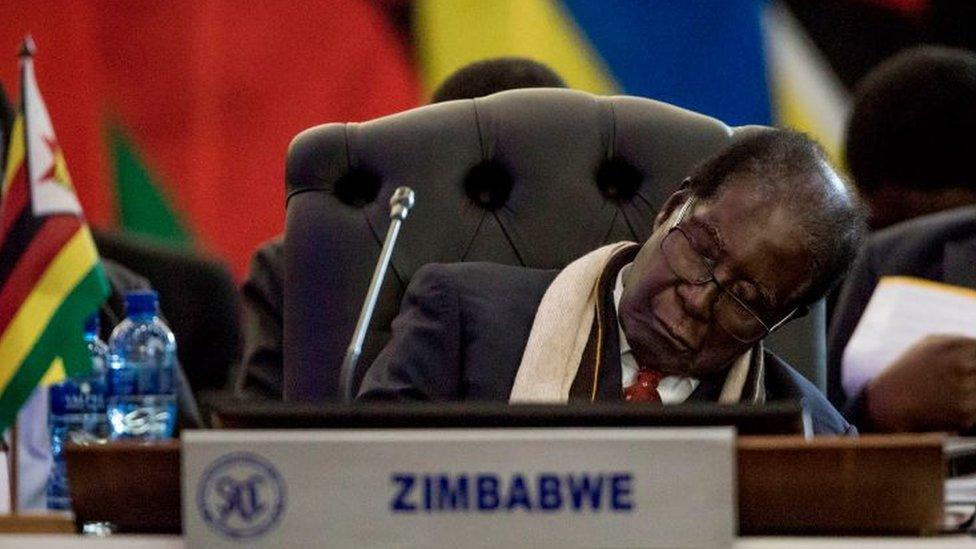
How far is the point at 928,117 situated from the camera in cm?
292

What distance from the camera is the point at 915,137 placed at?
294 centimetres

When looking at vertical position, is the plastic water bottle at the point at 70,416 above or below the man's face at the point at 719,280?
below

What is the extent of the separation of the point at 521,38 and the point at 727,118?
50 cm

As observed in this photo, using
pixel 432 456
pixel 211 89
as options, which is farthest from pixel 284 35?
pixel 432 456

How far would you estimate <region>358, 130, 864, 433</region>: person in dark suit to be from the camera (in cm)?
170

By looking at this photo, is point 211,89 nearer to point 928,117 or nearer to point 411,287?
point 928,117

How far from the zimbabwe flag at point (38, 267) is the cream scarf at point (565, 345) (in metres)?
0.66

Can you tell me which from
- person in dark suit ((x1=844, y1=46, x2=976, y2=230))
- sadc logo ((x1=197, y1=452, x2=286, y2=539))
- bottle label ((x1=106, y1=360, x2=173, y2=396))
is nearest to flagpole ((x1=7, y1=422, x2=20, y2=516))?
bottle label ((x1=106, y1=360, x2=173, y2=396))

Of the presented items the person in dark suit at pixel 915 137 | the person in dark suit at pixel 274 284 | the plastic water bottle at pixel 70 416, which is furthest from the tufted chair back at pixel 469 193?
the person in dark suit at pixel 915 137

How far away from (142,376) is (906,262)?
1.28 meters

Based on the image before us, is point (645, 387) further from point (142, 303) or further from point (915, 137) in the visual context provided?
point (915, 137)

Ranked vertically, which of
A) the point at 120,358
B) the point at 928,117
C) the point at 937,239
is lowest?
the point at 120,358

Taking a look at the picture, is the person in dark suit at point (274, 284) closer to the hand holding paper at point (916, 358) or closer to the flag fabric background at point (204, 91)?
the flag fabric background at point (204, 91)

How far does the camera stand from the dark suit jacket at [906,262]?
2.49m
